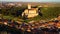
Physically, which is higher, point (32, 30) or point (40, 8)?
point (40, 8)

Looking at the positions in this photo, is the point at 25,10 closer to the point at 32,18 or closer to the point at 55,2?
the point at 32,18

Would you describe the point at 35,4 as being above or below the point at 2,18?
above

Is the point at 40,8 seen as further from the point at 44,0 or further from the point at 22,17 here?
the point at 22,17

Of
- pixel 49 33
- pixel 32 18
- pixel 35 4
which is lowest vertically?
pixel 49 33

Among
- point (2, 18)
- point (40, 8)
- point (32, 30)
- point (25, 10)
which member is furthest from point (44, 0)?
point (2, 18)

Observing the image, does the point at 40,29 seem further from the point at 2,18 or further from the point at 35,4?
the point at 2,18

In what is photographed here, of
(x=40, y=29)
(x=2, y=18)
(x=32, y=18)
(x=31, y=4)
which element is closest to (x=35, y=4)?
(x=31, y=4)

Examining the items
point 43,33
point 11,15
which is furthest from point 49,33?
point 11,15
